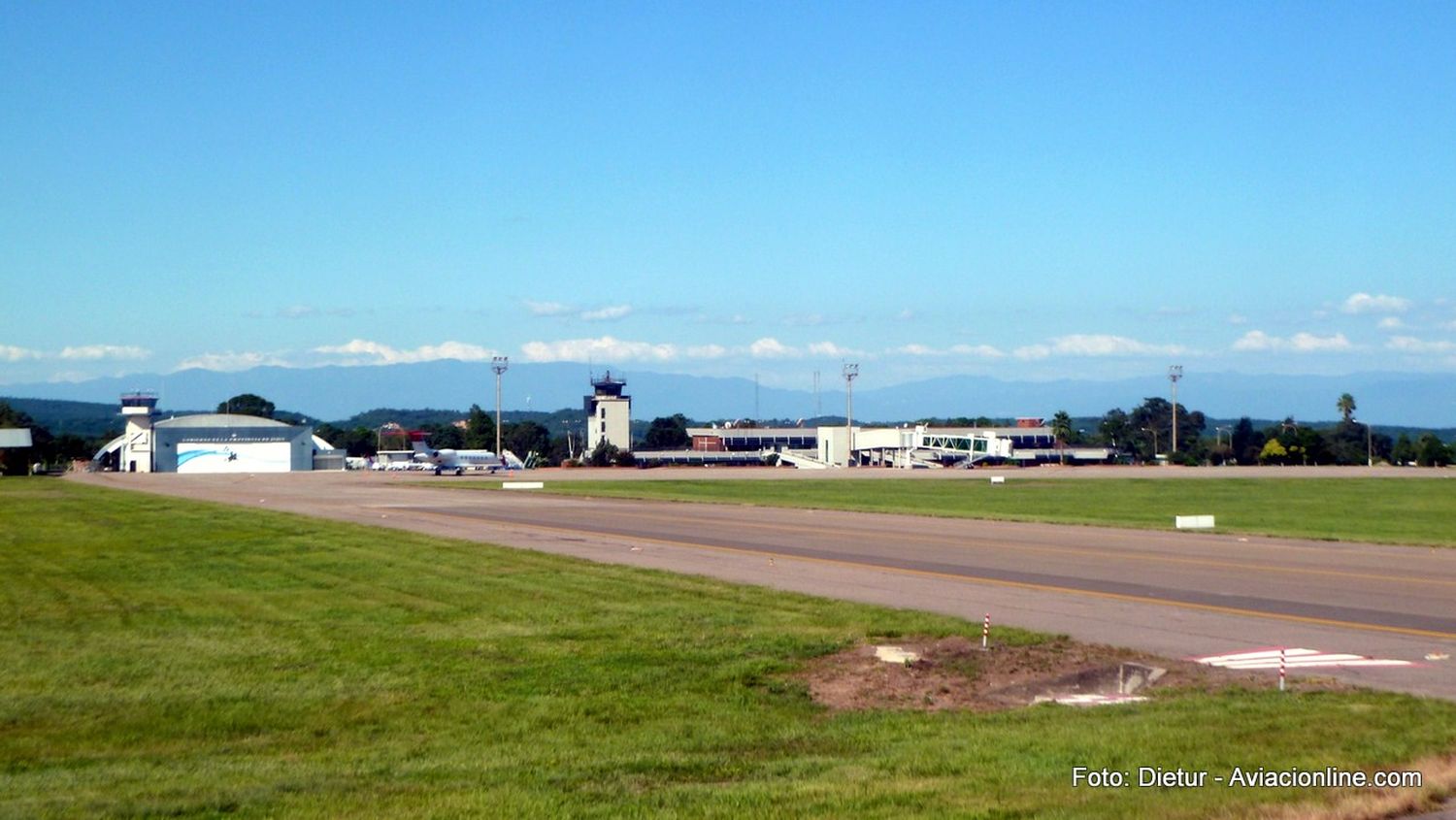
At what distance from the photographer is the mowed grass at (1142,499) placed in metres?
44.0

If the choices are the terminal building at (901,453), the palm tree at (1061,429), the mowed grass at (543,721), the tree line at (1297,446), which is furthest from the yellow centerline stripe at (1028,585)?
the palm tree at (1061,429)

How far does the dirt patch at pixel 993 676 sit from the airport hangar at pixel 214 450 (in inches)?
4408

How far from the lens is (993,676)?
587 inches

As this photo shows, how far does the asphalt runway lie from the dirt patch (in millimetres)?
1122

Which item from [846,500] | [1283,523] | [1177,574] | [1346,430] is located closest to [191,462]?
[846,500]

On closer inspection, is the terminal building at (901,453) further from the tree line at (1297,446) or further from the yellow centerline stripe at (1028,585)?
the yellow centerline stripe at (1028,585)

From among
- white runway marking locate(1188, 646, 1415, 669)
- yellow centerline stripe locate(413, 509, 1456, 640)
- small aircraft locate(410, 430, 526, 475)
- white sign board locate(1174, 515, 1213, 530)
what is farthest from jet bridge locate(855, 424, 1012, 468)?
white runway marking locate(1188, 646, 1415, 669)

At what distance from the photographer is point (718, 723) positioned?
12.6 metres

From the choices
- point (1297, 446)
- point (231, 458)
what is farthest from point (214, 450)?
point (1297, 446)

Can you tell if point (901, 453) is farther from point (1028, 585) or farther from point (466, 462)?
point (1028, 585)

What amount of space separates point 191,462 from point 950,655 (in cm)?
12021

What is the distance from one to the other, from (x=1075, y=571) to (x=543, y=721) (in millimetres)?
16621

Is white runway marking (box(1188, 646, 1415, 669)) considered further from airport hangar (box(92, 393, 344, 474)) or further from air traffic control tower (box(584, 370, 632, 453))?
air traffic control tower (box(584, 370, 632, 453))

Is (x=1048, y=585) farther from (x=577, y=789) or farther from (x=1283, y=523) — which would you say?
(x=1283, y=523)
